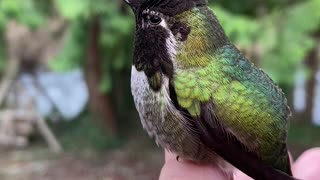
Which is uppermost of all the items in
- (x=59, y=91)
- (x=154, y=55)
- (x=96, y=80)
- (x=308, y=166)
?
(x=154, y=55)

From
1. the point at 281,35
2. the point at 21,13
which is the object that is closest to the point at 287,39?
the point at 281,35

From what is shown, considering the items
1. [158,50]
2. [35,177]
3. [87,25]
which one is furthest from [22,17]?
[158,50]

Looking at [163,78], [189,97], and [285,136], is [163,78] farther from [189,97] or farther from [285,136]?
[285,136]

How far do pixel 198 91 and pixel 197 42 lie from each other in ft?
0.34

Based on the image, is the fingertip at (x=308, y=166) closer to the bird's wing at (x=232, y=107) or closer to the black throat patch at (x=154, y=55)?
the bird's wing at (x=232, y=107)

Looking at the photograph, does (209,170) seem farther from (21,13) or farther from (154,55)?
(21,13)

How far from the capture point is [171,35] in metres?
1.16

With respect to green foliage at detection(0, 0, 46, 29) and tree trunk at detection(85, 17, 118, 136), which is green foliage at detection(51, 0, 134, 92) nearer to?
tree trunk at detection(85, 17, 118, 136)

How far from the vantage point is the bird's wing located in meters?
1.14

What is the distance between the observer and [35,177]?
5562 mm

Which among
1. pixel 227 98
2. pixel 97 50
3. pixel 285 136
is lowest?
pixel 97 50

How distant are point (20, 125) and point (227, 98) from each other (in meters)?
5.79

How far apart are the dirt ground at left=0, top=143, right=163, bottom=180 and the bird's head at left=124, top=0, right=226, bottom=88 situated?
15.0ft

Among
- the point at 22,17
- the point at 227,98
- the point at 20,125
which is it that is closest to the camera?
the point at 227,98
